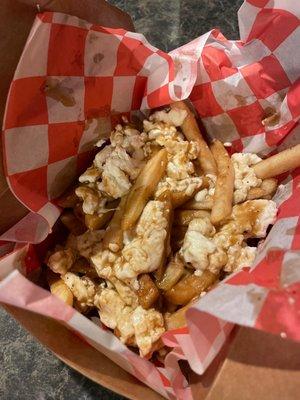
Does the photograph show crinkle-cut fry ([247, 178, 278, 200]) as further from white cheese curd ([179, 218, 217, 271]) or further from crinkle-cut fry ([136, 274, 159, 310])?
crinkle-cut fry ([136, 274, 159, 310])

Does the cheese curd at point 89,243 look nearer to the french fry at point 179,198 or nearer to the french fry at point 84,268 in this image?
the french fry at point 84,268

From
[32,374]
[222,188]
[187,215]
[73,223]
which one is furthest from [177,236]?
[32,374]

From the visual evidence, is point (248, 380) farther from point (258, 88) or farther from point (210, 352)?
point (258, 88)

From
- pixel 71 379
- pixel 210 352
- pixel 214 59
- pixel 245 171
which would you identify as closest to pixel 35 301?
pixel 210 352

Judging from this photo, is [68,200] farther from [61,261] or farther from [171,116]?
[171,116]

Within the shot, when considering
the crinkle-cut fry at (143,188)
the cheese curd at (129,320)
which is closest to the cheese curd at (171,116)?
the crinkle-cut fry at (143,188)

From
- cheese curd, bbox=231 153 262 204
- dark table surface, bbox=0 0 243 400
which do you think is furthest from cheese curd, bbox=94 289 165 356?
cheese curd, bbox=231 153 262 204
